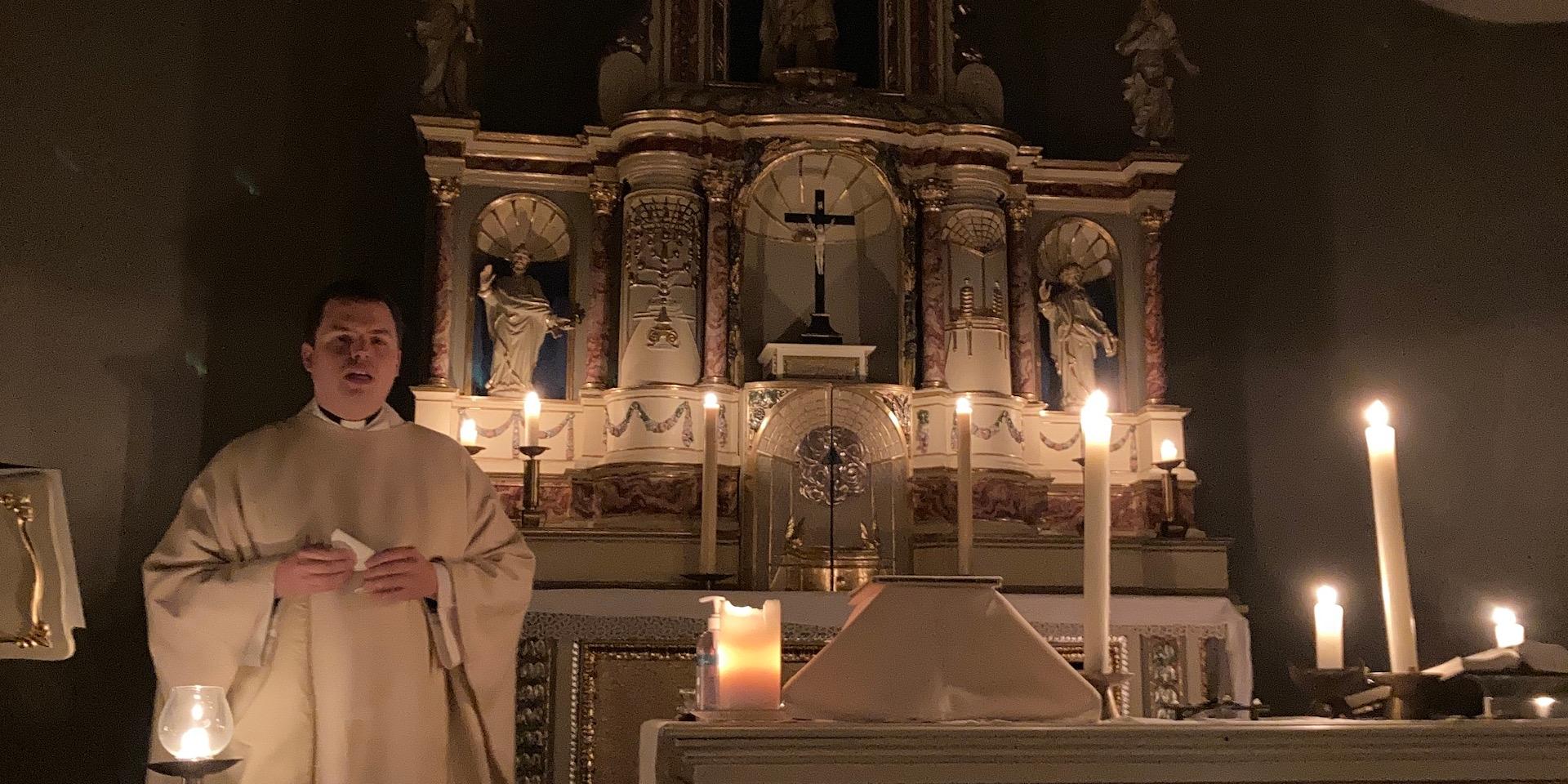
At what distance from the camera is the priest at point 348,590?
3172mm

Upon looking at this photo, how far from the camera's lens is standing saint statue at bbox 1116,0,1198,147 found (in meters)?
7.65

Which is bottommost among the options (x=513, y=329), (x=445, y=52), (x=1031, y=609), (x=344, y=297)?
(x=1031, y=609)

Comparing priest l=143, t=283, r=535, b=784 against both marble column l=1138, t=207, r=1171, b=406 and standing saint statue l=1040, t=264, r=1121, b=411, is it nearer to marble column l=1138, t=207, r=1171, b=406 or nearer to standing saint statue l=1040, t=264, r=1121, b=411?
standing saint statue l=1040, t=264, r=1121, b=411

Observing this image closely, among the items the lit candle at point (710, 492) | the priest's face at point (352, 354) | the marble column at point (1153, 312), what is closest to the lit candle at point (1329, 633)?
the priest's face at point (352, 354)

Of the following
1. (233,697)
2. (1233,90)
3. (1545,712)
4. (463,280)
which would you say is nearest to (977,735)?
(1545,712)

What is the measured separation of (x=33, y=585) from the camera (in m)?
3.02

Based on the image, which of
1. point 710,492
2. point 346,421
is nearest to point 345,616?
point 346,421

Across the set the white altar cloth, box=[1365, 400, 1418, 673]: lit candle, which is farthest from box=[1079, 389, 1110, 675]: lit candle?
the white altar cloth

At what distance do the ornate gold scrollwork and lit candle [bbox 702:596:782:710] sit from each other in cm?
159

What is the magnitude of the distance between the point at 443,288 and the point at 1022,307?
2843mm

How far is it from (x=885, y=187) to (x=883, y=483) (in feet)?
5.00

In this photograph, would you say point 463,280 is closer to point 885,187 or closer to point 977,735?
point 885,187

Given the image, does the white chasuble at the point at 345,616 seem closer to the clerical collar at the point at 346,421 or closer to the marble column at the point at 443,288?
the clerical collar at the point at 346,421

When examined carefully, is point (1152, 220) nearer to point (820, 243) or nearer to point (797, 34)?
point (820, 243)
